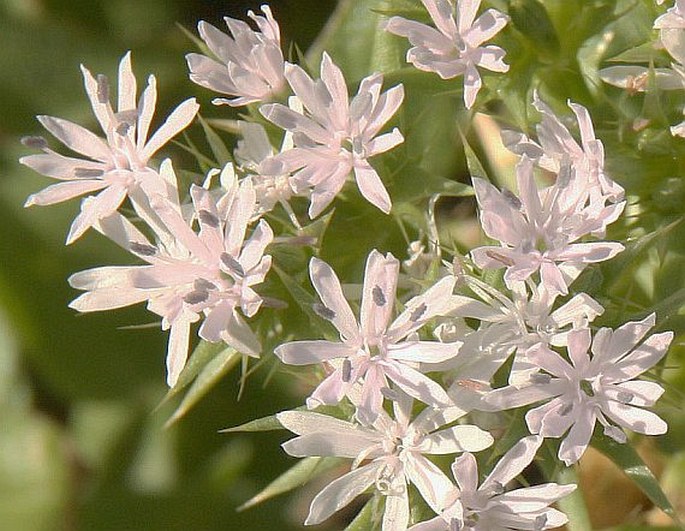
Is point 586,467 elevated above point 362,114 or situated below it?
below

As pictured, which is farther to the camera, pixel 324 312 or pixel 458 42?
pixel 458 42

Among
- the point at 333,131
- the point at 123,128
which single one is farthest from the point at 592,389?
the point at 123,128

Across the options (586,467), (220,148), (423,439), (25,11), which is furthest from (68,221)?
(423,439)

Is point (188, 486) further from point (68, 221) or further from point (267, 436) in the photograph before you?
point (68, 221)

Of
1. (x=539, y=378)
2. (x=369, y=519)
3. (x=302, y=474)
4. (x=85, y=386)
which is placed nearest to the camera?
(x=539, y=378)

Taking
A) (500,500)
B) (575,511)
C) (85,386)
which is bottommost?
(85,386)

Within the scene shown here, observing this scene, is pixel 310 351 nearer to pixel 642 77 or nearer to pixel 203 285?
pixel 203 285

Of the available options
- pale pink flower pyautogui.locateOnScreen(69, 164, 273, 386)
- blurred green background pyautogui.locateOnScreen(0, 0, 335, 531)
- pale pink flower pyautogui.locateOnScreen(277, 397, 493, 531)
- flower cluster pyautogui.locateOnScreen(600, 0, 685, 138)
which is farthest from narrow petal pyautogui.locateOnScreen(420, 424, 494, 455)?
blurred green background pyautogui.locateOnScreen(0, 0, 335, 531)
